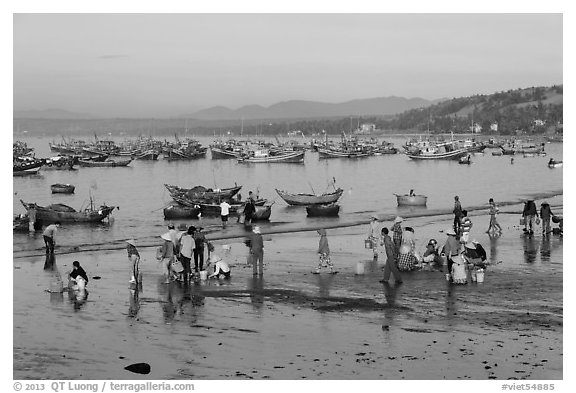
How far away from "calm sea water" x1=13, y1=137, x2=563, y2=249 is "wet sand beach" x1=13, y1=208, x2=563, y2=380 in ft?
47.6

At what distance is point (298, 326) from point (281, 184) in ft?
238

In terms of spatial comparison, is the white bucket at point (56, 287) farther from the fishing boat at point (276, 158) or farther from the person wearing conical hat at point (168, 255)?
the fishing boat at point (276, 158)

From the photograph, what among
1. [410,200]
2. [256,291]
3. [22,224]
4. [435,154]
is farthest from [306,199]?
[435,154]

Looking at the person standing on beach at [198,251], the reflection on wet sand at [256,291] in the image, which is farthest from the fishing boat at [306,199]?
the person standing on beach at [198,251]

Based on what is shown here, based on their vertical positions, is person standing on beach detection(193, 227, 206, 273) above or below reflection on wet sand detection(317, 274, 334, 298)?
above

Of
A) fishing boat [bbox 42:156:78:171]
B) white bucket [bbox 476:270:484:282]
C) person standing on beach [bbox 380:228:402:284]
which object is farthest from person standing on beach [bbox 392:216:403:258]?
fishing boat [bbox 42:156:78:171]

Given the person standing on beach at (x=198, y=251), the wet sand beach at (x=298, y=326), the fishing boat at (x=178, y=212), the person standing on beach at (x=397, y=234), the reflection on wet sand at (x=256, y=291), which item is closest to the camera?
the wet sand beach at (x=298, y=326)

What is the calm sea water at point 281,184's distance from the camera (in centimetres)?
4550

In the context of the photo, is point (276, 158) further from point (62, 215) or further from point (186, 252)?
point (186, 252)

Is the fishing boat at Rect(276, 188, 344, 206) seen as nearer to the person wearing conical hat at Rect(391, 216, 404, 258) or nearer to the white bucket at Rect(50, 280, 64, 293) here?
the person wearing conical hat at Rect(391, 216, 404, 258)

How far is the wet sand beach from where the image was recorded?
1402 cm

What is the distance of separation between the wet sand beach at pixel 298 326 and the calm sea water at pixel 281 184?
14.5 metres

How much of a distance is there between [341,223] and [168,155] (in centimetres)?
10269

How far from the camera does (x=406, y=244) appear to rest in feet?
72.5
